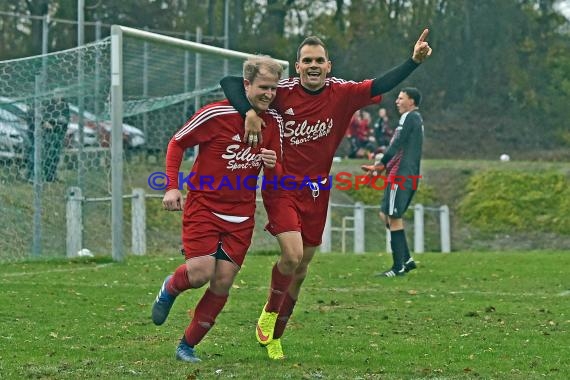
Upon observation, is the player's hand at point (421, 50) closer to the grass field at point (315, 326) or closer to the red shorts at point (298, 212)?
the red shorts at point (298, 212)

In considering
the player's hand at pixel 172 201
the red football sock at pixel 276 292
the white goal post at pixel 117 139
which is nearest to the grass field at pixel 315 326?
the red football sock at pixel 276 292

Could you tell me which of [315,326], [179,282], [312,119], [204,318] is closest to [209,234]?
[179,282]

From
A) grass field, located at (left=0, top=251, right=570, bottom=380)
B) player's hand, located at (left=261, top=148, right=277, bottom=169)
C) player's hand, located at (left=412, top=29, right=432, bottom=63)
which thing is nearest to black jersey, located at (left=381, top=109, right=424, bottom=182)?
grass field, located at (left=0, top=251, right=570, bottom=380)

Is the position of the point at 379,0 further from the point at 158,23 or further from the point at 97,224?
the point at 97,224

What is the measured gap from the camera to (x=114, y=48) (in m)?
15.9

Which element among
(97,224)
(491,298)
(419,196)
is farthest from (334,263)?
(419,196)

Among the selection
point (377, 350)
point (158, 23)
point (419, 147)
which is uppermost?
point (158, 23)

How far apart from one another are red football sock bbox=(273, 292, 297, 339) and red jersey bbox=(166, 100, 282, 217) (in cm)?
83

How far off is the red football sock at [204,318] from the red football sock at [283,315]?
59 cm

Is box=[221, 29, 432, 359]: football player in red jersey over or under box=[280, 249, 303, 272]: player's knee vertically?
over

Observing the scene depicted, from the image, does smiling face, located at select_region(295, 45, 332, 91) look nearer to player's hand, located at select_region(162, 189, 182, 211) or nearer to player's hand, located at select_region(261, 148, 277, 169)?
player's hand, located at select_region(261, 148, 277, 169)

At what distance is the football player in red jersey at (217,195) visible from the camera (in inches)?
306

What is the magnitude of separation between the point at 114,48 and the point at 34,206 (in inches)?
87.7

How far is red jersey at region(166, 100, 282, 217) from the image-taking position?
25.7 ft
